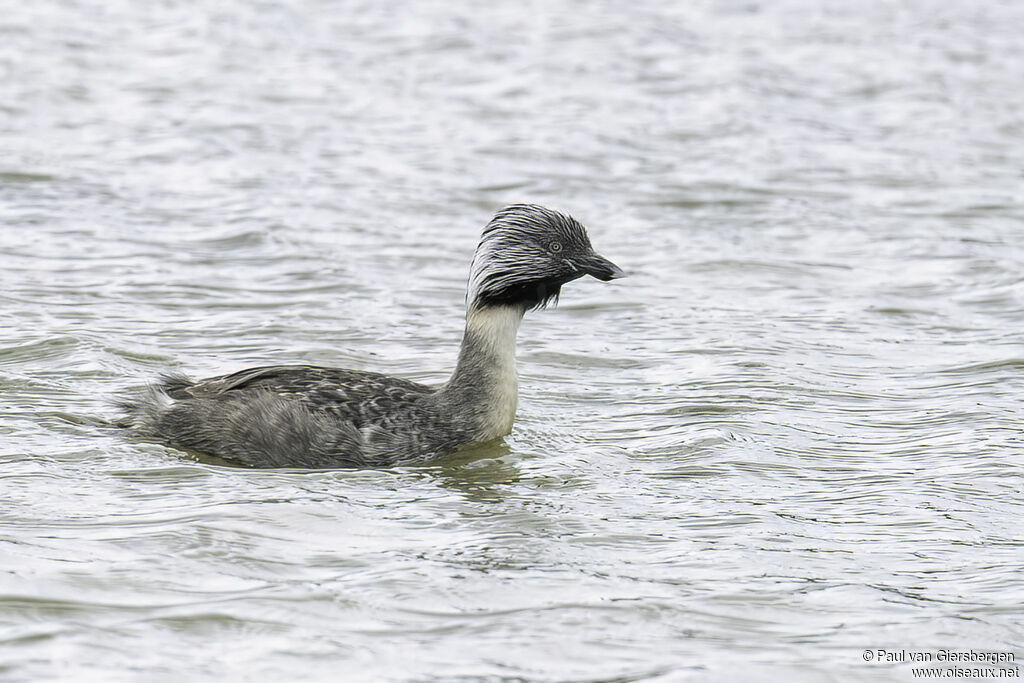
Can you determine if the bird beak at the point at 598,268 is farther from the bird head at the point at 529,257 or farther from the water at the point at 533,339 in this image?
the water at the point at 533,339

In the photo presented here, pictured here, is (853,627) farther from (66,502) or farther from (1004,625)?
(66,502)

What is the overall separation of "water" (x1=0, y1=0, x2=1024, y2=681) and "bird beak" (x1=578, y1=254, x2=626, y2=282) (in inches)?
43.1

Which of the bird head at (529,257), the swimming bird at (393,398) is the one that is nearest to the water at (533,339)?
the swimming bird at (393,398)

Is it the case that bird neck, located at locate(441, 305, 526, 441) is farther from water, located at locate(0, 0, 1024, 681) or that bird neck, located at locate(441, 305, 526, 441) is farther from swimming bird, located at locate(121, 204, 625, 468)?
water, located at locate(0, 0, 1024, 681)

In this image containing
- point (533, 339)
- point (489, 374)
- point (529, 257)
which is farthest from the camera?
point (533, 339)

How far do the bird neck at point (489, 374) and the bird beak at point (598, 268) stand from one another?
49cm

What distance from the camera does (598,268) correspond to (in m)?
9.98

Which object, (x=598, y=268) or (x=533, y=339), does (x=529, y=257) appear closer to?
(x=598, y=268)

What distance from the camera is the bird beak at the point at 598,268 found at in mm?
9953

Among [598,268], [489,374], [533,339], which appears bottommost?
[533,339]

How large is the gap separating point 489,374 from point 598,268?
3.06 feet

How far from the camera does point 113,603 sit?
738cm

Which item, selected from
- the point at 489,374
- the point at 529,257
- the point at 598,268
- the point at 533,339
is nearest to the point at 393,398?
the point at 489,374

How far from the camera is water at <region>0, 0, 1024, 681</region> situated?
7.41m
